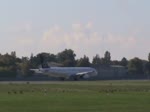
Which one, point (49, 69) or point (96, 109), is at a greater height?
point (49, 69)

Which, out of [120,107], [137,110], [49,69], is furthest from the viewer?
[49,69]

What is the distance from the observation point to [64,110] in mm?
34938

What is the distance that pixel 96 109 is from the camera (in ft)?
117

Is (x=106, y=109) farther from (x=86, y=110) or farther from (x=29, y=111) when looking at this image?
(x=29, y=111)

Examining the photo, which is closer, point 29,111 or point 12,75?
A: point 29,111

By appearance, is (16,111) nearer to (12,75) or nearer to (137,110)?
(137,110)

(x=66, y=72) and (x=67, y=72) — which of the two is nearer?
(x=66, y=72)

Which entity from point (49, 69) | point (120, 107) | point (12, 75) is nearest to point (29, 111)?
point (120, 107)

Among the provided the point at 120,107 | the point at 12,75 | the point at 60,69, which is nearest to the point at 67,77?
the point at 60,69

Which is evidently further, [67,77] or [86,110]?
[67,77]

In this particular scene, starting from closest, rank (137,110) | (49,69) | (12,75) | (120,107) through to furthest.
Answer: (137,110) < (120,107) < (49,69) < (12,75)

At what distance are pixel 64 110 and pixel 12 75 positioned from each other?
5695 inches

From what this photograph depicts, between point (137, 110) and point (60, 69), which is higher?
point (60, 69)

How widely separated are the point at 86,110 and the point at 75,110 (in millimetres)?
661
